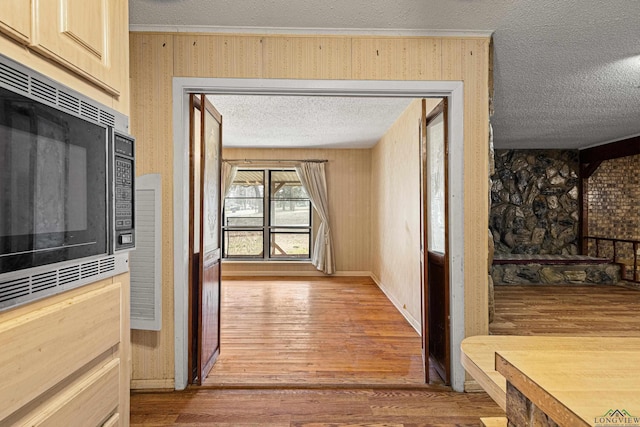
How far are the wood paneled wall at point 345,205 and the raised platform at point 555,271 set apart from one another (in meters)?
2.34

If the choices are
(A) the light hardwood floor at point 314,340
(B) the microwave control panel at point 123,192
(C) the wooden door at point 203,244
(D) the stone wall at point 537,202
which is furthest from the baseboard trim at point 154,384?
(D) the stone wall at point 537,202

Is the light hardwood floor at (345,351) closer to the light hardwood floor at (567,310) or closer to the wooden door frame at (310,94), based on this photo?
the light hardwood floor at (567,310)

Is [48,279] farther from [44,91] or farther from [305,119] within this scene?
[305,119]

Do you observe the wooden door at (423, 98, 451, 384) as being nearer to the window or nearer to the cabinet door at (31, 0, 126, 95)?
the cabinet door at (31, 0, 126, 95)

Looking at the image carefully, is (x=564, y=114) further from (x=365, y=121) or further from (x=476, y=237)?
(x=476, y=237)

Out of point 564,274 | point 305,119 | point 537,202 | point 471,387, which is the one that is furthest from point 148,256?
point 537,202

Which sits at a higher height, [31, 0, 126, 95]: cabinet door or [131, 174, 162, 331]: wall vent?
[31, 0, 126, 95]: cabinet door

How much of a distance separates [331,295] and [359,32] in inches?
152

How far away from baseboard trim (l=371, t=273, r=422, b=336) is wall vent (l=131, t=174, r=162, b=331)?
250 centimetres

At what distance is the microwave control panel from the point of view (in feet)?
3.57

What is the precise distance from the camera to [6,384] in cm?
70

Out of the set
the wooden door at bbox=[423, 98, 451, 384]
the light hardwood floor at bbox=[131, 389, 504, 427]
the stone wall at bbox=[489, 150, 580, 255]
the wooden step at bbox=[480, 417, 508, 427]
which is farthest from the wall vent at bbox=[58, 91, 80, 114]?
the stone wall at bbox=[489, 150, 580, 255]

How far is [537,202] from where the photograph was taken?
719 cm

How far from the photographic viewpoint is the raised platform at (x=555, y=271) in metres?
6.16
